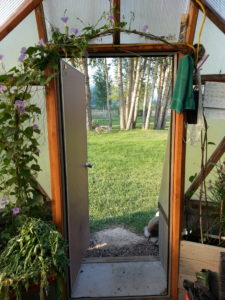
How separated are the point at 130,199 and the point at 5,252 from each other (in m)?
2.96

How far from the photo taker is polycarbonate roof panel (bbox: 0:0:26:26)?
175 cm

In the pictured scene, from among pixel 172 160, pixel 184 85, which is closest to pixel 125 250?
pixel 172 160

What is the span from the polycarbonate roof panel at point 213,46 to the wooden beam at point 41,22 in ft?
3.81

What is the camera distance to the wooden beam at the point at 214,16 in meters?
1.77

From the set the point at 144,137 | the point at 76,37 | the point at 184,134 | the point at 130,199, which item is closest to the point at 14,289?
the point at 184,134

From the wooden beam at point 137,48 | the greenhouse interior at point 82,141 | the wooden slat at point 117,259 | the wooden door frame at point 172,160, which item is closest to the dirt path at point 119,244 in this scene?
the wooden slat at point 117,259

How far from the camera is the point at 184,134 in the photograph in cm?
195

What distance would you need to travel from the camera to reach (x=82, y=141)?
271 centimetres

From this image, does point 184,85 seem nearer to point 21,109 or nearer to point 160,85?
point 21,109

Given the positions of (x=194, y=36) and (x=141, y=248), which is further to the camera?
(x=141, y=248)

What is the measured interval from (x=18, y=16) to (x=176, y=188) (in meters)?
1.73

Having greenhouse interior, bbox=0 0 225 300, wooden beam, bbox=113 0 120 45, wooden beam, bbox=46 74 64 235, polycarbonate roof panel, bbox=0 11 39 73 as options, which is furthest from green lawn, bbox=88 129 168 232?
wooden beam, bbox=113 0 120 45

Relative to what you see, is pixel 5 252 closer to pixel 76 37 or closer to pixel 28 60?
pixel 28 60

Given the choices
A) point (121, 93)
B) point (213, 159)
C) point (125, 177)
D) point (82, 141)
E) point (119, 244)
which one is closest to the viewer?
point (213, 159)
